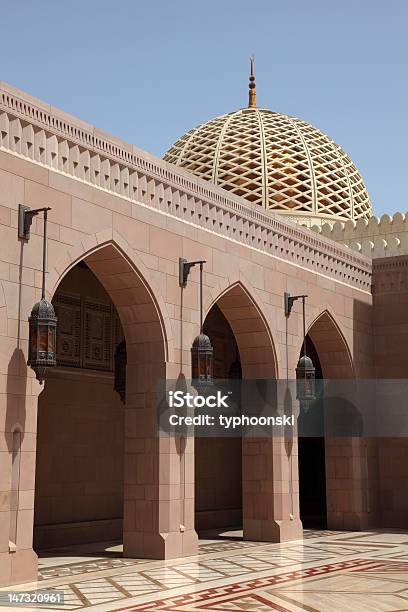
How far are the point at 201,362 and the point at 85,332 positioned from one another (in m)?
2.44

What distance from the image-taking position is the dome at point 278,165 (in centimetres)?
1747

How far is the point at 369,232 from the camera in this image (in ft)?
52.2

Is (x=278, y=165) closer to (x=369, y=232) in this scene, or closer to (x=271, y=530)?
(x=369, y=232)

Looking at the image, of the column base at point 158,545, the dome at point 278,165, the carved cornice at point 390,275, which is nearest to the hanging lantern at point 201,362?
the column base at point 158,545

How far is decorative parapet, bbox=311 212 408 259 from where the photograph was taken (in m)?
15.0

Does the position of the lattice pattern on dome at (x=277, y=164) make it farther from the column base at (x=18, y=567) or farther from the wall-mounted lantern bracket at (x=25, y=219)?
the column base at (x=18, y=567)

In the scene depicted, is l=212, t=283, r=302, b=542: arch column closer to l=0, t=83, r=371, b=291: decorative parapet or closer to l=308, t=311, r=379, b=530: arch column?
l=0, t=83, r=371, b=291: decorative parapet

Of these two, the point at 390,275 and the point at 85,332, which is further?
the point at 390,275

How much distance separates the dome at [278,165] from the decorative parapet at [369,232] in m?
1.21

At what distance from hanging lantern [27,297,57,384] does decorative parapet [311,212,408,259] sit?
8627mm

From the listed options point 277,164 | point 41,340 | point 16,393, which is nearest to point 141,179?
point 41,340

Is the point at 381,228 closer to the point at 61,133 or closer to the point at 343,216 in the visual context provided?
the point at 343,216

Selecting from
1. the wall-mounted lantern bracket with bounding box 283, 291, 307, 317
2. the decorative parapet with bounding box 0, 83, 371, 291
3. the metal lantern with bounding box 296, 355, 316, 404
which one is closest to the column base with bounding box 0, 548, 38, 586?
the decorative parapet with bounding box 0, 83, 371, 291
